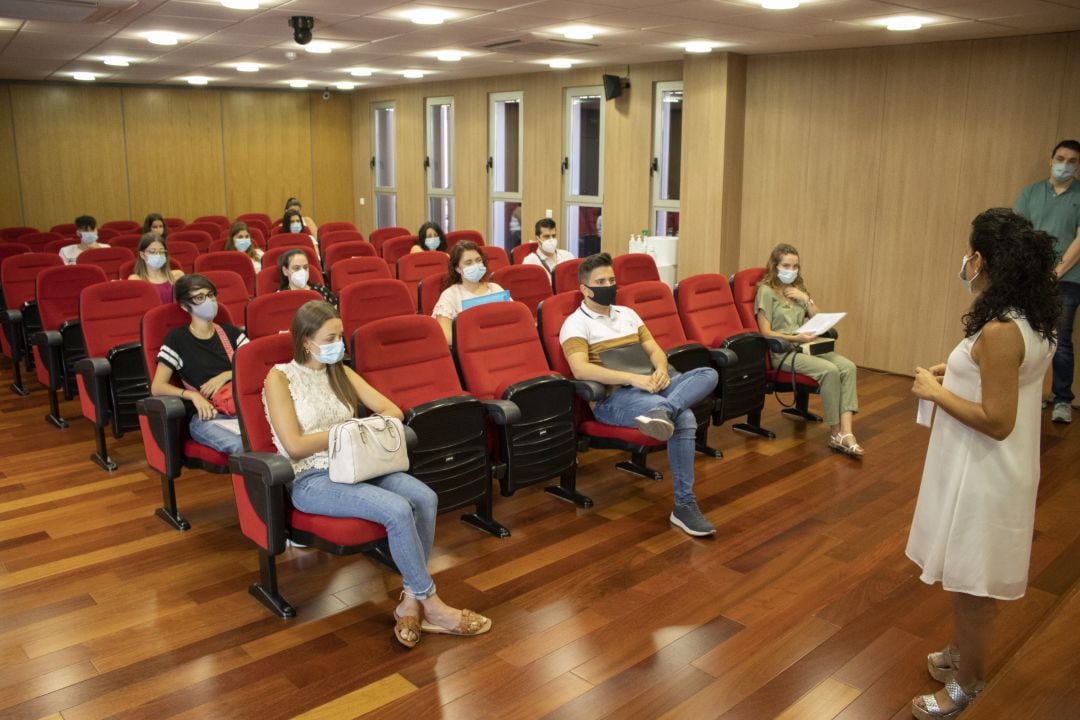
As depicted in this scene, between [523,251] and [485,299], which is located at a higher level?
[523,251]

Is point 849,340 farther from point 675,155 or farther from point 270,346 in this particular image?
point 270,346

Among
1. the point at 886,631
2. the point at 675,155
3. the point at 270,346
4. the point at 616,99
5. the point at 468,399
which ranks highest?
the point at 616,99

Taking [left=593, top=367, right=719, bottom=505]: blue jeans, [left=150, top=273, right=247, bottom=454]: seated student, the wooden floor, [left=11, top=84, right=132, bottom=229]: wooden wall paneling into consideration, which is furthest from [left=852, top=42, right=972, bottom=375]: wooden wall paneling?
[left=11, top=84, right=132, bottom=229]: wooden wall paneling

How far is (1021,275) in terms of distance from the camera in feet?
8.46

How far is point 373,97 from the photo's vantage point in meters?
13.8

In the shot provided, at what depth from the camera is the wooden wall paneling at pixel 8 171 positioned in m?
12.1

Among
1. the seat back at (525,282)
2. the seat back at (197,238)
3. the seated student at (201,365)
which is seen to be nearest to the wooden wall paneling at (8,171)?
the seat back at (197,238)

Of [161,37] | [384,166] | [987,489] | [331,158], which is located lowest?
[987,489]

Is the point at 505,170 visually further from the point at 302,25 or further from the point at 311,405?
the point at 311,405

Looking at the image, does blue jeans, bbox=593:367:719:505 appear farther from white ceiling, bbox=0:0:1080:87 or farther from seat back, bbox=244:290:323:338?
white ceiling, bbox=0:0:1080:87

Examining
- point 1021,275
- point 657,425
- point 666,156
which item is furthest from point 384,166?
point 1021,275

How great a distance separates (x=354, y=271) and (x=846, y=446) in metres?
3.72

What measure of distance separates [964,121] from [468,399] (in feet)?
17.5

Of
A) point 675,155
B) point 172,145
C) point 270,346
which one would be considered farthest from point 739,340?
point 172,145
